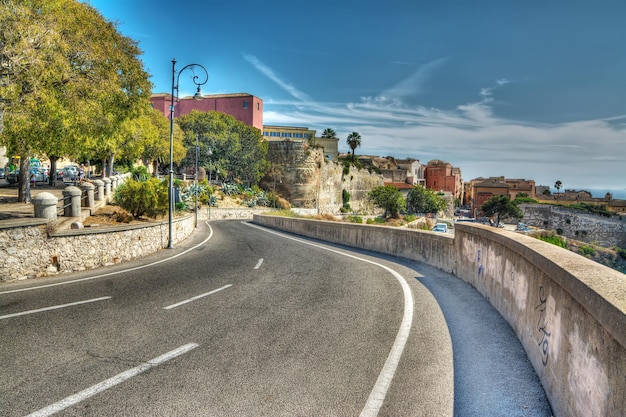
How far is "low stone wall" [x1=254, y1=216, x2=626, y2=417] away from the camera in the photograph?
2961mm

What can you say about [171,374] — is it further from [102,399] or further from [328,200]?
[328,200]

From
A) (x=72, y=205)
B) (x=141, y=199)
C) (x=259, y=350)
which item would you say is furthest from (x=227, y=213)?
(x=259, y=350)

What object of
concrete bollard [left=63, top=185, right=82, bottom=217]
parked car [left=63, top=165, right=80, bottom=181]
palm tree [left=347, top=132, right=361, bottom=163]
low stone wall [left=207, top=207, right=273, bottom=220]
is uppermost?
palm tree [left=347, top=132, right=361, bottom=163]

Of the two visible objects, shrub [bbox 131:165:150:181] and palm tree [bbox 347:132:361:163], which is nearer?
shrub [bbox 131:165:150:181]

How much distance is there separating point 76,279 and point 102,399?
8.05m

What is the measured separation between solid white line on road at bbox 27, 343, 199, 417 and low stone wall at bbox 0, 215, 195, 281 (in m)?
7.99

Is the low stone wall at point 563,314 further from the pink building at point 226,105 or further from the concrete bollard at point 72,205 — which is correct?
the pink building at point 226,105

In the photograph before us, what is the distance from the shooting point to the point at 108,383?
465cm

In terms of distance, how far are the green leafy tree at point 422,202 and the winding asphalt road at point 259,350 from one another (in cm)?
9754

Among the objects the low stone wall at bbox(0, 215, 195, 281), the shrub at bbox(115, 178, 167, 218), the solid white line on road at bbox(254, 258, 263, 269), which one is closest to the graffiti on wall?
the solid white line on road at bbox(254, 258, 263, 269)

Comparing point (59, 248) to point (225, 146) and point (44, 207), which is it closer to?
point (44, 207)

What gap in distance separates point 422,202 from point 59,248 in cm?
9928

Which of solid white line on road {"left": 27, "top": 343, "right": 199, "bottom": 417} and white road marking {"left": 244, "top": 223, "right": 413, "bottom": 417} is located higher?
white road marking {"left": 244, "top": 223, "right": 413, "bottom": 417}

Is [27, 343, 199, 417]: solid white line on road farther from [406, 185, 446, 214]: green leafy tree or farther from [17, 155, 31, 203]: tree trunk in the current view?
[406, 185, 446, 214]: green leafy tree
